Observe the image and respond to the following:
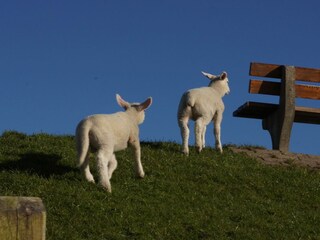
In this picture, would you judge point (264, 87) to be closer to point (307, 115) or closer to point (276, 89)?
point (276, 89)

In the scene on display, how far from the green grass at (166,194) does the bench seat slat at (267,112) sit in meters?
2.52

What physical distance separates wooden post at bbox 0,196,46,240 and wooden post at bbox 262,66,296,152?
13.4 metres

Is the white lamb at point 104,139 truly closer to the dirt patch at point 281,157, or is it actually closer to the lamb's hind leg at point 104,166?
the lamb's hind leg at point 104,166

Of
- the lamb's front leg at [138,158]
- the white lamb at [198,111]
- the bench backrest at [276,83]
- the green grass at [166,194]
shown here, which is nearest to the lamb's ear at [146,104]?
the lamb's front leg at [138,158]

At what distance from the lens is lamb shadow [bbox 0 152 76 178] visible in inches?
434

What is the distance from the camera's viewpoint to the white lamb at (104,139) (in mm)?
9820

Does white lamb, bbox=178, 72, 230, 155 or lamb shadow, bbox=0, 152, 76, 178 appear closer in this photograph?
lamb shadow, bbox=0, 152, 76, 178

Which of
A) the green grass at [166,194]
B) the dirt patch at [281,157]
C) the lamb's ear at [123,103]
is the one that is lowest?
the dirt patch at [281,157]

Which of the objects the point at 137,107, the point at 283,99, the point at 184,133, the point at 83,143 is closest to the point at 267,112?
the point at 283,99

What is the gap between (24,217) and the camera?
289cm

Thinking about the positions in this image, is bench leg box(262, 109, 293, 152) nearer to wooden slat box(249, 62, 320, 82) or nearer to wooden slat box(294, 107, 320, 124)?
wooden slat box(294, 107, 320, 124)

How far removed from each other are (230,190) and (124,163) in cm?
219

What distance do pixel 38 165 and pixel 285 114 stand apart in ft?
23.1

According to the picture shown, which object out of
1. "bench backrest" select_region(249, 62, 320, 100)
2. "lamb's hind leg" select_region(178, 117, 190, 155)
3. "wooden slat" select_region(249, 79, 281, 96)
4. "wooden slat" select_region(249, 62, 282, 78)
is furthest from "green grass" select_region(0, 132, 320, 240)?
"wooden slat" select_region(249, 62, 282, 78)
